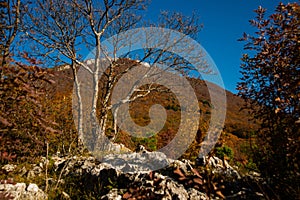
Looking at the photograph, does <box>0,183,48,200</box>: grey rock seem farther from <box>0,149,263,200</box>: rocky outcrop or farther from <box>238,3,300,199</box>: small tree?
<box>238,3,300,199</box>: small tree

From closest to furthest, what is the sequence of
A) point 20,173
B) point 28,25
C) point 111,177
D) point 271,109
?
point 271,109
point 111,177
point 20,173
point 28,25

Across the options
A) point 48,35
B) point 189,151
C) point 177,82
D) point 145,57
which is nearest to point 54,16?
point 48,35

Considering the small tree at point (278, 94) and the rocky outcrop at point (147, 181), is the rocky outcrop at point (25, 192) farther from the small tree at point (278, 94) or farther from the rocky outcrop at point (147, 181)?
the small tree at point (278, 94)

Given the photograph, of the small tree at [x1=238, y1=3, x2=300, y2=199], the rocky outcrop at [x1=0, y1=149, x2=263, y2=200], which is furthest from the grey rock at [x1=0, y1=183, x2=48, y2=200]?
the small tree at [x1=238, y1=3, x2=300, y2=199]

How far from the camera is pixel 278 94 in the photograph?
3.02 m

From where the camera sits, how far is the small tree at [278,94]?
2705 mm

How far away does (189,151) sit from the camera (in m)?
5.85

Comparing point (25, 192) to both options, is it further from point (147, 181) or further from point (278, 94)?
point (278, 94)

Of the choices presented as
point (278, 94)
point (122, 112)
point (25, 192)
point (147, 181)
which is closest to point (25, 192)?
point (25, 192)

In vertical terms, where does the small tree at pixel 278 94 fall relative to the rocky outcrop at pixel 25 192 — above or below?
above

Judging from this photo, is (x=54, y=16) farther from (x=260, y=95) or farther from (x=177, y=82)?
(x=260, y=95)

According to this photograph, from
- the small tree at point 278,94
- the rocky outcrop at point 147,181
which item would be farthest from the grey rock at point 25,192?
the small tree at point 278,94

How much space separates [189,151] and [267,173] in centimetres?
272

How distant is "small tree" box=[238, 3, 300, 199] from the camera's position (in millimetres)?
2705
